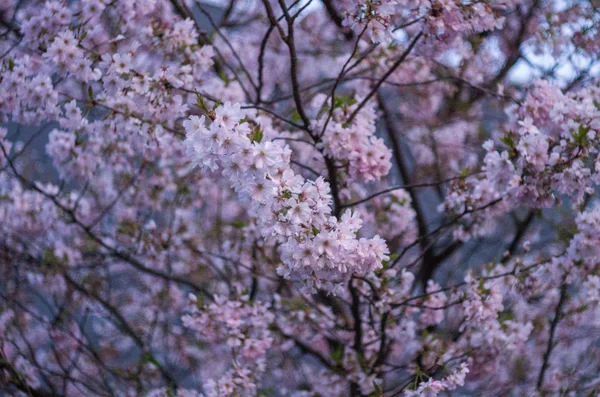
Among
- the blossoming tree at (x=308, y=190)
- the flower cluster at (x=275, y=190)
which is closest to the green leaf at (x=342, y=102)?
the blossoming tree at (x=308, y=190)

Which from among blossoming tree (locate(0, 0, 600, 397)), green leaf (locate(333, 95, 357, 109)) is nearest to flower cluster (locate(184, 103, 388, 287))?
blossoming tree (locate(0, 0, 600, 397))

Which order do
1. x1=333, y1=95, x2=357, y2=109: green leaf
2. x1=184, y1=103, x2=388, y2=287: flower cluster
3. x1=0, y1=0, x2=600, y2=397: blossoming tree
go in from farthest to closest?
x1=333, y1=95, x2=357, y2=109: green leaf < x1=0, y1=0, x2=600, y2=397: blossoming tree < x1=184, y1=103, x2=388, y2=287: flower cluster

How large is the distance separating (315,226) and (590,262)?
1.69 meters

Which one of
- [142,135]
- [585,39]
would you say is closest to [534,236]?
[585,39]

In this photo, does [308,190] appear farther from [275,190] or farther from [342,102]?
[342,102]

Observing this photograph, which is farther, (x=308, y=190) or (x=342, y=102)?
(x=342, y=102)

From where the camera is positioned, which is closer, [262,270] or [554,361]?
[262,270]

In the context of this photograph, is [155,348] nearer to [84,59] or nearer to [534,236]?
[534,236]

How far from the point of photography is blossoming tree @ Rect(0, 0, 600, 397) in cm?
241

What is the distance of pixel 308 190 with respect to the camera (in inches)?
79.3

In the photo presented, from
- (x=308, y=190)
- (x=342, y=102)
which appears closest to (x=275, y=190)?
(x=308, y=190)

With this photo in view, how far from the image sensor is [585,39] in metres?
3.79

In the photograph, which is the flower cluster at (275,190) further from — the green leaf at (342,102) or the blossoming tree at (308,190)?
the green leaf at (342,102)

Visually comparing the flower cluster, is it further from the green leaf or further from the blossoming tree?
the green leaf
